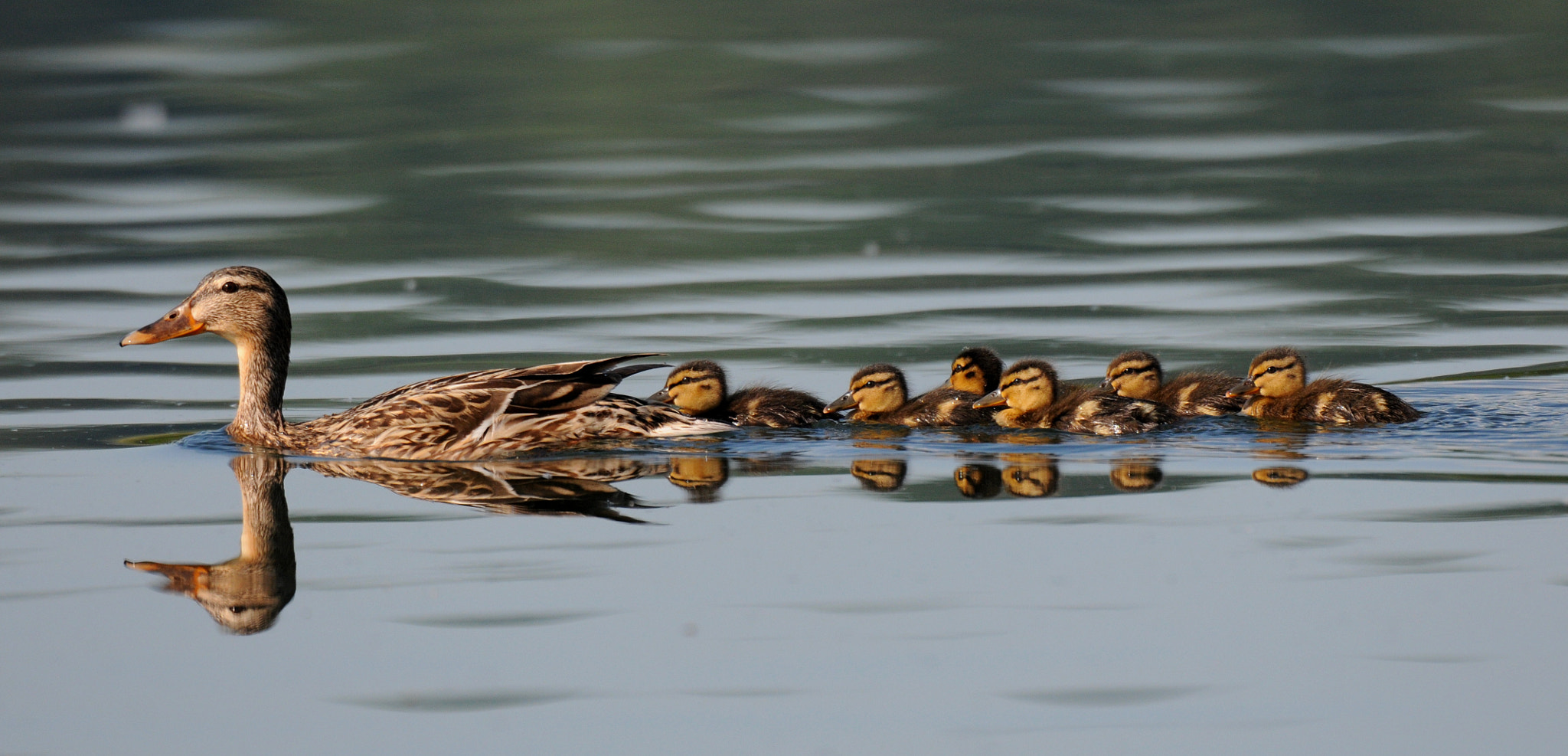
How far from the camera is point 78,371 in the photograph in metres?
9.69

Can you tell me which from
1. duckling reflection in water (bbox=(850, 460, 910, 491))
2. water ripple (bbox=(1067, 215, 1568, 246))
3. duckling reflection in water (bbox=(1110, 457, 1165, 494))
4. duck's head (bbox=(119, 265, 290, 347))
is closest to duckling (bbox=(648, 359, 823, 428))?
duckling reflection in water (bbox=(850, 460, 910, 491))

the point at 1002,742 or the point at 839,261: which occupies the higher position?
the point at 839,261

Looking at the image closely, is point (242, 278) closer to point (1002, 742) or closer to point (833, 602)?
point (833, 602)

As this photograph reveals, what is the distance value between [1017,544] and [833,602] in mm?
775

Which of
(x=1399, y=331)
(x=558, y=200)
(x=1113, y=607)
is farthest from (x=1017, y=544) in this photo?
(x=558, y=200)

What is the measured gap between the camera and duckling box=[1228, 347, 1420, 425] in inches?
308

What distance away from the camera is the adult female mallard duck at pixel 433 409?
789 cm

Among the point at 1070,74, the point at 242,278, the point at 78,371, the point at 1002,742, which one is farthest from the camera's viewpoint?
the point at 1070,74

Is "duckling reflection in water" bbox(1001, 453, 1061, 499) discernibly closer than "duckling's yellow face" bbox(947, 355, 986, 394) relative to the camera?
Yes

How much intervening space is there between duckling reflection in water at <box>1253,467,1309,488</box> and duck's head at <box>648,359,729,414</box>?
2.42 m

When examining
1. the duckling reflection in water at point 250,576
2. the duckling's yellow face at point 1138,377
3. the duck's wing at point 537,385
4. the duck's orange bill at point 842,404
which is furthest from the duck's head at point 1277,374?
the duckling reflection in water at point 250,576

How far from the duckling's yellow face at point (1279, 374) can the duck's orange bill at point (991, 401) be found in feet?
3.33

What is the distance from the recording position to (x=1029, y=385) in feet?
27.2

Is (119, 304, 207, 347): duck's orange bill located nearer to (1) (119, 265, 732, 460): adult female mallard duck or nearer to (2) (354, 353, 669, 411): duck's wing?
(1) (119, 265, 732, 460): adult female mallard duck
